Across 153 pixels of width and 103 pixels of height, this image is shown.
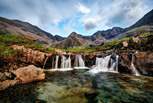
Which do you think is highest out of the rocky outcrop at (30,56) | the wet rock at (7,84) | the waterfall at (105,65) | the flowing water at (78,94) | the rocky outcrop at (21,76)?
the rocky outcrop at (30,56)

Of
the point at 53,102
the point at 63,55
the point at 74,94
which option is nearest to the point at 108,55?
the point at 63,55

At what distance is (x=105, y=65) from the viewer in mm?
38344

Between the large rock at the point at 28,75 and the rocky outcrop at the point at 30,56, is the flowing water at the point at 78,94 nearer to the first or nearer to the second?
the large rock at the point at 28,75

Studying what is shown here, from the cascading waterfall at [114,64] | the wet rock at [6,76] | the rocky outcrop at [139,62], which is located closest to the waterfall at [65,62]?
the cascading waterfall at [114,64]

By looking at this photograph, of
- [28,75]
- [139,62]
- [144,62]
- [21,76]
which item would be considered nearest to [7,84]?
[21,76]

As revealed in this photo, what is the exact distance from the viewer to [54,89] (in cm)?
2197

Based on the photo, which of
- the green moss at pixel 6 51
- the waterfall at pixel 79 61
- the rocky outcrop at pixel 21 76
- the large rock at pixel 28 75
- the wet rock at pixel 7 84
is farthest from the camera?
the waterfall at pixel 79 61

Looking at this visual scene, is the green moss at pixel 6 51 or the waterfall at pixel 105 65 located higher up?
the green moss at pixel 6 51

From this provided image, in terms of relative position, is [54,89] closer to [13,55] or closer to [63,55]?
[13,55]

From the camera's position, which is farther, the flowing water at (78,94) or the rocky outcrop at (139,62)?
the rocky outcrop at (139,62)

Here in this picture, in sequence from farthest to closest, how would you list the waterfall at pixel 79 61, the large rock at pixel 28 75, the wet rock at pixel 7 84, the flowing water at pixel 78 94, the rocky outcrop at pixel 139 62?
the waterfall at pixel 79 61
the rocky outcrop at pixel 139 62
the large rock at pixel 28 75
the wet rock at pixel 7 84
the flowing water at pixel 78 94

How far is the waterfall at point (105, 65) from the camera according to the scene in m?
36.2

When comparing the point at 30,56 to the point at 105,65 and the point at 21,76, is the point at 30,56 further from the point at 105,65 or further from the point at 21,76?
the point at 105,65

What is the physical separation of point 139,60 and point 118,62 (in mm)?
4319
